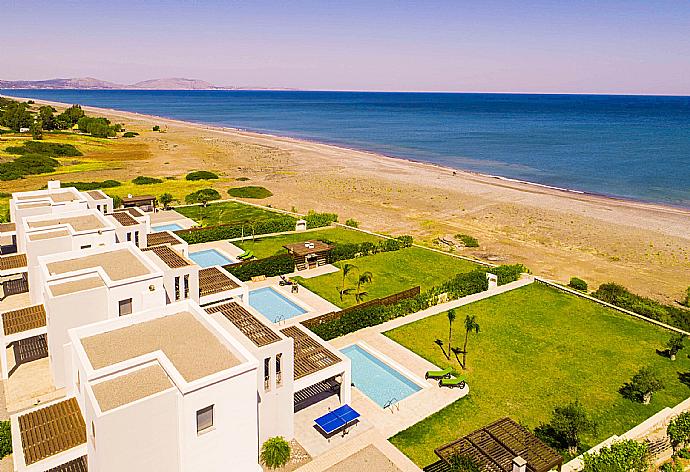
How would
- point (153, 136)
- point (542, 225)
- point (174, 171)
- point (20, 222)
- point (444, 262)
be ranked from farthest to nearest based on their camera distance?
point (153, 136), point (174, 171), point (542, 225), point (444, 262), point (20, 222)

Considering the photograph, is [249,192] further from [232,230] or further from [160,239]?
[160,239]

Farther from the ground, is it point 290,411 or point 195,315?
point 195,315

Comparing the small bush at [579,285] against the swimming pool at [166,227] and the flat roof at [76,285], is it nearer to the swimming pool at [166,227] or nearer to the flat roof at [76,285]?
the flat roof at [76,285]

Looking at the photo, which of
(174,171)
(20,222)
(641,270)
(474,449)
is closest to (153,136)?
(174,171)

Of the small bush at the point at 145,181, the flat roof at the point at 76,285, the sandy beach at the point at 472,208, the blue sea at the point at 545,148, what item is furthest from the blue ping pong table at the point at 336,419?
the blue sea at the point at 545,148

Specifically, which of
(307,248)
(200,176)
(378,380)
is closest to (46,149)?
(200,176)

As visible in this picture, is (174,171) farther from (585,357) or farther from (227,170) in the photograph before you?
(585,357)

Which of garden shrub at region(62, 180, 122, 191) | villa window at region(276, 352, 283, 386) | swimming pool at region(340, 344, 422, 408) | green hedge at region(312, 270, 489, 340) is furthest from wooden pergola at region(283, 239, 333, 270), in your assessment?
garden shrub at region(62, 180, 122, 191)
